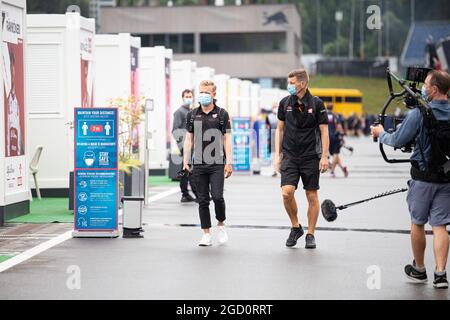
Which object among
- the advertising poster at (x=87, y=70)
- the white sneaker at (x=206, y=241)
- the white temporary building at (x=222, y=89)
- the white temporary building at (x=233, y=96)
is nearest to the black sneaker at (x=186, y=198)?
the advertising poster at (x=87, y=70)

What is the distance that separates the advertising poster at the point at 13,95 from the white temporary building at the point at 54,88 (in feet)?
12.3

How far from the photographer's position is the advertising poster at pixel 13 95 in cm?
1648

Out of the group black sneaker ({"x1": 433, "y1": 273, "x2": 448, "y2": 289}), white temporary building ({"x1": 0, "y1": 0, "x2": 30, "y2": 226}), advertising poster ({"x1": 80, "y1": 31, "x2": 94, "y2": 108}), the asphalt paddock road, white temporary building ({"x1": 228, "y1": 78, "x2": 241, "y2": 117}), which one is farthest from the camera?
white temporary building ({"x1": 228, "y1": 78, "x2": 241, "y2": 117})

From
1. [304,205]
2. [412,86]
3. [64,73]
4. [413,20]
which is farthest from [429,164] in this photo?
[413,20]

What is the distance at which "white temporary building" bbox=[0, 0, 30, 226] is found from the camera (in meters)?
16.2

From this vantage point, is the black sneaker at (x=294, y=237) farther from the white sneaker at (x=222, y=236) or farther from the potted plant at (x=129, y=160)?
the potted plant at (x=129, y=160)

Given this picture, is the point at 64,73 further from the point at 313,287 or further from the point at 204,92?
the point at 313,287

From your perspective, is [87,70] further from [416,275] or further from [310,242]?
[416,275]

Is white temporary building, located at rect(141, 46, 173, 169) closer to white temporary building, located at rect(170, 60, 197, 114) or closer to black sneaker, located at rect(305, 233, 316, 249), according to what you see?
white temporary building, located at rect(170, 60, 197, 114)

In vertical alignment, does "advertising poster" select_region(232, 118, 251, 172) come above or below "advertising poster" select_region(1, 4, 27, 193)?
below

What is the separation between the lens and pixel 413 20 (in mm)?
159375

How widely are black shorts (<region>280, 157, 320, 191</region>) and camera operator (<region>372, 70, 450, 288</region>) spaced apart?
284 centimetres

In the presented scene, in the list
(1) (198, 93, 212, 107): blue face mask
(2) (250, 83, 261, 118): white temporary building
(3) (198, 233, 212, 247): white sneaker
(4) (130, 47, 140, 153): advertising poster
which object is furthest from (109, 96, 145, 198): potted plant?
(2) (250, 83, 261, 118): white temporary building

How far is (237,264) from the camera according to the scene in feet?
38.2
